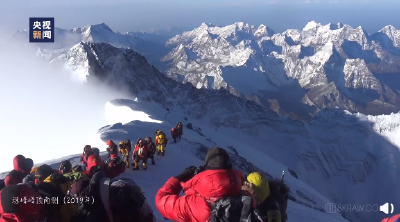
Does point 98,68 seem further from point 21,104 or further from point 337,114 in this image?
point 337,114

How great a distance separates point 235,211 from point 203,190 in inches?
24.6

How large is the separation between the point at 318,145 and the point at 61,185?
131 m

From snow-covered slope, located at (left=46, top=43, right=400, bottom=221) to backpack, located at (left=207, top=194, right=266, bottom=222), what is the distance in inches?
3622

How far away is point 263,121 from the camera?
126 m

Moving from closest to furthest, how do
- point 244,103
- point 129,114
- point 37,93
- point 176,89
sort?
point 129,114, point 37,93, point 176,89, point 244,103

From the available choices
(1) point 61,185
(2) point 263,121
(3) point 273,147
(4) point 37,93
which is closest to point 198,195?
(1) point 61,185

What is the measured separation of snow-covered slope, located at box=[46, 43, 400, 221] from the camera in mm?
106562

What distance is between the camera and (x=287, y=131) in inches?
4958

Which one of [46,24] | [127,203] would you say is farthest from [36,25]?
[127,203]

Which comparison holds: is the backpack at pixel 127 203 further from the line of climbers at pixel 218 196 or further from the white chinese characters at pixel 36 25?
the white chinese characters at pixel 36 25

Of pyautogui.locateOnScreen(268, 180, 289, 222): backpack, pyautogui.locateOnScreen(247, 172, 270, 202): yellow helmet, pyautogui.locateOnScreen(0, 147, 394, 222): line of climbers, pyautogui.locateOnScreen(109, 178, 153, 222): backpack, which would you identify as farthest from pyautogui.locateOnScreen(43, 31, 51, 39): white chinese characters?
pyautogui.locateOnScreen(247, 172, 270, 202): yellow helmet

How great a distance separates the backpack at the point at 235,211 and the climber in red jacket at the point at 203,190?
137mm

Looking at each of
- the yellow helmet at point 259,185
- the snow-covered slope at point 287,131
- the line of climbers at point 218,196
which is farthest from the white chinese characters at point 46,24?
the snow-covered slope at point 287,131

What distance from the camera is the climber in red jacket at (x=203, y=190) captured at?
→ 544 cm
